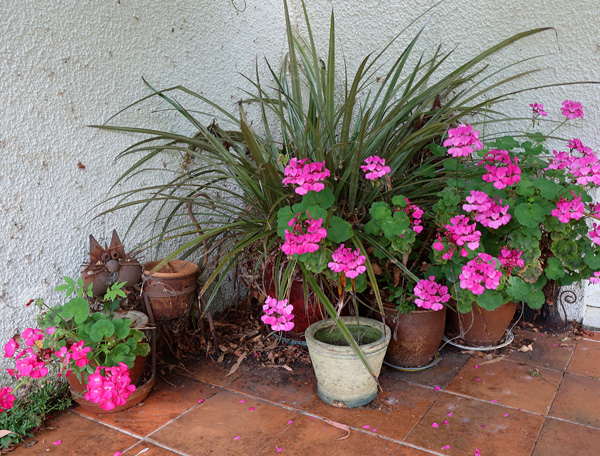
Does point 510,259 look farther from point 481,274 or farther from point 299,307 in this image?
point 299,307

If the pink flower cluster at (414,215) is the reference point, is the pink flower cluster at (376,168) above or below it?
above

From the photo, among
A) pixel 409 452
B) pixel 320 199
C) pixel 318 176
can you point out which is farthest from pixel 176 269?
pixel 409 452

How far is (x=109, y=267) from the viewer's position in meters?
1.88

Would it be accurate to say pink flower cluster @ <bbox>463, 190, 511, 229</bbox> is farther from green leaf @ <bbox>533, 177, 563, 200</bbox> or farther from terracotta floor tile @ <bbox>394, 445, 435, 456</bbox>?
terracotta floor tile @ <bbox>394, 445, 435, 456</bbox>

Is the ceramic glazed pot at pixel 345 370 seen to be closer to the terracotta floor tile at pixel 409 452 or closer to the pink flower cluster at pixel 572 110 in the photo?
the terracotta floor tile at pixel 409 452

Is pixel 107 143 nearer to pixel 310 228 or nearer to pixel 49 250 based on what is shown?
pixel 49 250

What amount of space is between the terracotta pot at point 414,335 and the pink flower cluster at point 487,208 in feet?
1.70

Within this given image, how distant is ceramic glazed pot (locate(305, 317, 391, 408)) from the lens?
66.9 inches

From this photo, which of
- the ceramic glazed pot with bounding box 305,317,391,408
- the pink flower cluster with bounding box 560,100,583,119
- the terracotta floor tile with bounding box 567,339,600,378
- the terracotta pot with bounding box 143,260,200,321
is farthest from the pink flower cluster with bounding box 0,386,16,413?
the pink flower cluster with bounding box 560,100,583,119

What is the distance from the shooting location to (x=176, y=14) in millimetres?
2201

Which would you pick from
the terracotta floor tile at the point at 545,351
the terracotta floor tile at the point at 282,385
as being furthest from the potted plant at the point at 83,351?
the terracotta floor tile at the point at 545,351

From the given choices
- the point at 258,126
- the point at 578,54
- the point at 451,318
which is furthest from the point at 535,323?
the point at 258,126

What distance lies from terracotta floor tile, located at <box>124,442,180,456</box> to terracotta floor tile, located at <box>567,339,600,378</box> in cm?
162

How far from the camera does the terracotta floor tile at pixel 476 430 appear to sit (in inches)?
59.7
